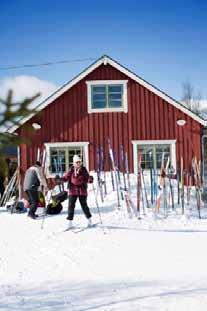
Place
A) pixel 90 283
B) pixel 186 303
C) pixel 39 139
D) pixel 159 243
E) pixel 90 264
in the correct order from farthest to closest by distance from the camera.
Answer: pixel 39 139, pixel 159 243, pixel 90 264, pixel 90 283, pixel 186 303

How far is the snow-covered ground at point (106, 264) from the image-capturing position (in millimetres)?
5184

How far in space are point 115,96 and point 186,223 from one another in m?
8.11

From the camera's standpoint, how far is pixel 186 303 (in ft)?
16.3

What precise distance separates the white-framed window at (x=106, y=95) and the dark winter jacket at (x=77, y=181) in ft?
24.4

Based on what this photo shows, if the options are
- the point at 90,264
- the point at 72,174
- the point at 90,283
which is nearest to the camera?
the point at 90,283

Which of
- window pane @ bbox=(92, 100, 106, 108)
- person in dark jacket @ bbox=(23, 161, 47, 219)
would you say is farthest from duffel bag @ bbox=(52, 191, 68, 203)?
window pane @ bbox=(92, 100, 106, 108)

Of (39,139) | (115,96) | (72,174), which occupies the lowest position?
(72,174)

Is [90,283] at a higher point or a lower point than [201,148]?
lower

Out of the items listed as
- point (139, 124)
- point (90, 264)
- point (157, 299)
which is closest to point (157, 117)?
point (139, 124)

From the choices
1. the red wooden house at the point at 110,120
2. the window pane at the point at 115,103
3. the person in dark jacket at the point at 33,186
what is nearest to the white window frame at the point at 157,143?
the red wooden house at the point at 110,120

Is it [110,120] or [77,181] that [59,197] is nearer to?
[77,181]

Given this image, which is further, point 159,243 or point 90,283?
point 159,243

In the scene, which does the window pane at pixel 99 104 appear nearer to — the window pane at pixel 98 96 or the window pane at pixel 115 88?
the window pane at pixel 98 96

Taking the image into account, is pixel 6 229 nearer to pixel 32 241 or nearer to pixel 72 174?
pixel 32 241
